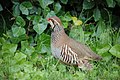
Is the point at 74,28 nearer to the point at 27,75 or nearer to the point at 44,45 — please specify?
the point at 44,45

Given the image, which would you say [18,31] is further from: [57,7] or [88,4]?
[88,4]

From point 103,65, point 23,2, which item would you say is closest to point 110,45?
point 103,65

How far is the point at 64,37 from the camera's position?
289 inches

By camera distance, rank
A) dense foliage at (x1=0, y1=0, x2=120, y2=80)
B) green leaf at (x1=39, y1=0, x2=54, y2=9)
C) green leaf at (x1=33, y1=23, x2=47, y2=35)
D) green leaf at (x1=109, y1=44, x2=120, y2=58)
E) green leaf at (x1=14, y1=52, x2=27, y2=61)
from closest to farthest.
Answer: dense foliage at (x1=0, y1=0, x2=120, y2=80) < green leaf at (x1=14, y1=52, x2=27, y2=61) < green leaf at (x1=109, y1=44, x2=120, y2=58) < green leaf at (x1=39, y1=0, x2=54, y2=9) < green leaf at (x1=33, y1=23, x2=47, y2=35)

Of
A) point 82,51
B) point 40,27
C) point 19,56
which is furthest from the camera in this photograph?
point 40,27

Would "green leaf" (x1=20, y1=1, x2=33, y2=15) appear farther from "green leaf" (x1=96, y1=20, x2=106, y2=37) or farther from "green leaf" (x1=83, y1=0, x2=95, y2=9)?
"green leaf" (x1=96, y1=20, x2=106, y2=37)

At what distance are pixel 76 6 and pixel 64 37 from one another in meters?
1.30

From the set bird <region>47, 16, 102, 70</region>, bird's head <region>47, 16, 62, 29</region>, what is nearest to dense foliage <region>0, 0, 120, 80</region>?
bird <region>47, 16, 102, 70</region>

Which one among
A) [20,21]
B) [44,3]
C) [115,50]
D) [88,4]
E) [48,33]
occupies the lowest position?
[115,50]

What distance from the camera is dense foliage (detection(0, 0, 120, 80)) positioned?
23.4 feet

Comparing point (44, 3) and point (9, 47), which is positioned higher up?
point (44, 3)

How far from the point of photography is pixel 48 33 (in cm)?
834

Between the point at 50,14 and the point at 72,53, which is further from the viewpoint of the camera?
the point at 50,14

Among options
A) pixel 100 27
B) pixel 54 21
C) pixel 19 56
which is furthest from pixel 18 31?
pixel 100 27
